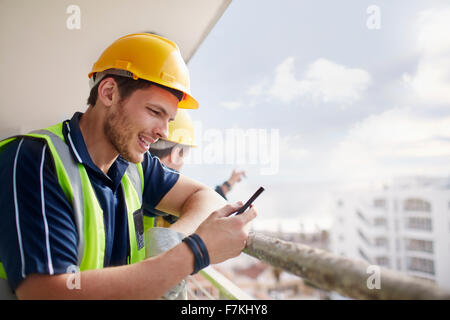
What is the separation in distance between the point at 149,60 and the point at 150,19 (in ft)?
8.02

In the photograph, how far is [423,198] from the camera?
150 feet

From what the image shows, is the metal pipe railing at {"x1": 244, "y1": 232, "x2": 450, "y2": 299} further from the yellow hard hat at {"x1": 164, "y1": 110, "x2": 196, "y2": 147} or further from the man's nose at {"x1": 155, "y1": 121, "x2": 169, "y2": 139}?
the yellow hard hat at {"x1": 164, "y1": 110, "x2": 196, "y2": 147}

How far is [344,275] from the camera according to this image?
1.57 ft

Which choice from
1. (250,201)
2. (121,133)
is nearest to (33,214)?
(121,133)

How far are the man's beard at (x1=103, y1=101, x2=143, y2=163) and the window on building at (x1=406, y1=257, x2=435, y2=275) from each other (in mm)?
58453

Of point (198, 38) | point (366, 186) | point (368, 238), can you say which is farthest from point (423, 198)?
point (198, 38)

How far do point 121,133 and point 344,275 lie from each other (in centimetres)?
69


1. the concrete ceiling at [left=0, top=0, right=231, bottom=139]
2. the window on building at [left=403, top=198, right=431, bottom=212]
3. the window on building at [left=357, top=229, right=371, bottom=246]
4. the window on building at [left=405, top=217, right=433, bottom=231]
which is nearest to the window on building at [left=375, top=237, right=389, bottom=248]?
the window on building at [left=357, top=229, right=371, bottom=246]

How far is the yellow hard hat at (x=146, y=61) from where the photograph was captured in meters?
0.92

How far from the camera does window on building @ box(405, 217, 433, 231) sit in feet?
163

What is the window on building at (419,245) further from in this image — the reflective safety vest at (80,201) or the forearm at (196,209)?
the reflective safety vest at (80,201)
